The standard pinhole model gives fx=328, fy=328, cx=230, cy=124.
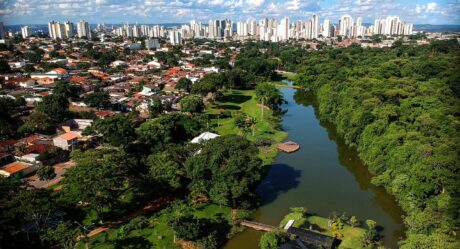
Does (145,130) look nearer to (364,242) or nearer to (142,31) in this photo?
(364,242)

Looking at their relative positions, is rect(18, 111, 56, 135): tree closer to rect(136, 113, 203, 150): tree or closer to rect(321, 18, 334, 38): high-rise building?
rect(136, 113, 203, 150): tree

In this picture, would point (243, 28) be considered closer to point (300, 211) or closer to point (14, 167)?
point (14, 167)

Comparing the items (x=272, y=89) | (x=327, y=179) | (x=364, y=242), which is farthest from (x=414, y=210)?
(x=272, y=89)

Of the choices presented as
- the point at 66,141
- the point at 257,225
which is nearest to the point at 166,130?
the point at 66,141

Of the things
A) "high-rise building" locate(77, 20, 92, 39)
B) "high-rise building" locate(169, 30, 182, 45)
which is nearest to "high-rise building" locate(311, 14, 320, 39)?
"high-rise building" locate(169, 30, 182, 45)

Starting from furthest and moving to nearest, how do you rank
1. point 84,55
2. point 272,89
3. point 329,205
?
point 84,55, point 272,89, point 329,205

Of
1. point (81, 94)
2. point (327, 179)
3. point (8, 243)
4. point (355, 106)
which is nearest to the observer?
point (8, 243)

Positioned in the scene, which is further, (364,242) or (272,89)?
(272,89)
